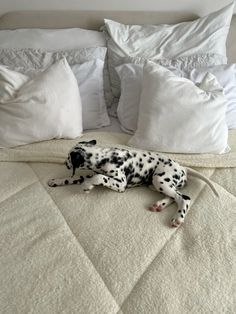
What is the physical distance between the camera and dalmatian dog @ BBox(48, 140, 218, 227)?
119 centimetres

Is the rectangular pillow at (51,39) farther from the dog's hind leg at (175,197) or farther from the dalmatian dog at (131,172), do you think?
the dog's hind leg at (175,197)

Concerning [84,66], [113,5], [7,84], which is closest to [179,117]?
[84,66]

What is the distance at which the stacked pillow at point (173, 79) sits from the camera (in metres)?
1.44

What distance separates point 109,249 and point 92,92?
3.23 feet

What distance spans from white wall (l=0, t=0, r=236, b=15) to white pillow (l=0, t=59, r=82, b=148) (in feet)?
2.05

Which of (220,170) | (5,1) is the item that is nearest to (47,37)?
(5,1)

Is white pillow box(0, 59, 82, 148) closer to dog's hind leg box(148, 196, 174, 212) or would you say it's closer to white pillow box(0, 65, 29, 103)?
white pillow box(0, 65, 29, 103)

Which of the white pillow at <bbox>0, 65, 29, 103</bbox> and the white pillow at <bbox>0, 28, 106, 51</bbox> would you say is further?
the white pillow at <bbox>0, 28, 106, 51</bbox>

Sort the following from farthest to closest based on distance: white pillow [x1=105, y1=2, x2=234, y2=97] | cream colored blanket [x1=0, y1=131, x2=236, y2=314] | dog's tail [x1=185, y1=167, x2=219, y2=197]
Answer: white pillow [x1=105, y1=2, x2=234, y2=97] < dog's tail [x1=185, y1=167, x2=219, y2=197] < cream colored blanket [x1=0, y1=131, x2=236, y2=314]

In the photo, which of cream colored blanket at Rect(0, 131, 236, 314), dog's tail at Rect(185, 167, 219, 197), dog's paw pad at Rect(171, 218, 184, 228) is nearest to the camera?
cream colored blanket at Rect(0, 131, 236, 314)

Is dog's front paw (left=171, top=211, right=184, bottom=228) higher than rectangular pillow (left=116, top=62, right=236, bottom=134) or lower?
lower

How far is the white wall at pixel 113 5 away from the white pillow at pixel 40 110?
24.7 inches

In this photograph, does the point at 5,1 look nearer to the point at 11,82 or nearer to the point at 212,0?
the point at 11,82

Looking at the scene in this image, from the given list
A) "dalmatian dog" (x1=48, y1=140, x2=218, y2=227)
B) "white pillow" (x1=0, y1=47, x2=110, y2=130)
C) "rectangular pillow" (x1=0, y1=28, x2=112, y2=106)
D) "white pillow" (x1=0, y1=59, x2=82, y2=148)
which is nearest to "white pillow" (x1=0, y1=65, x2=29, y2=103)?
"white pillow" (x1=0, y1=59, x2=82, y2=148)
